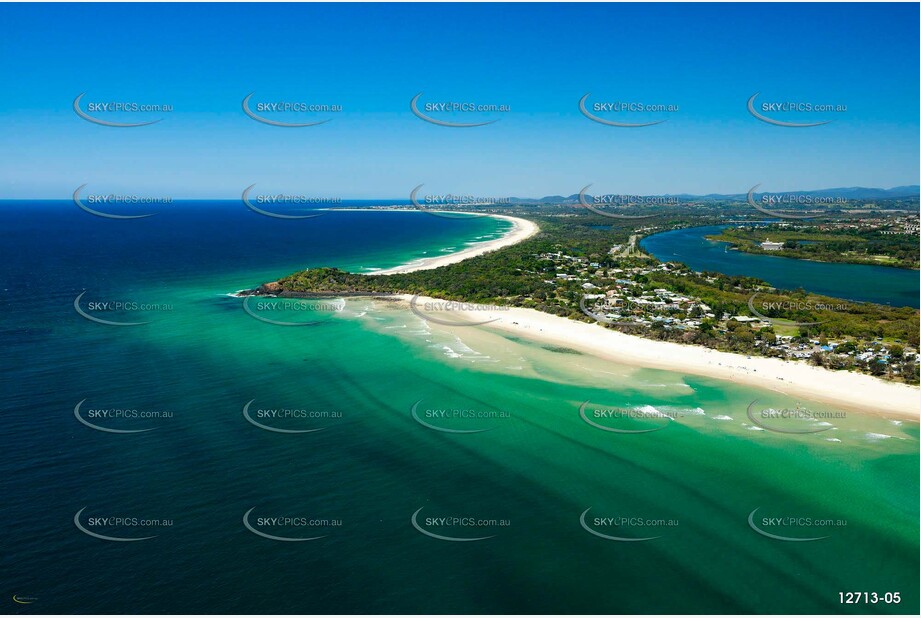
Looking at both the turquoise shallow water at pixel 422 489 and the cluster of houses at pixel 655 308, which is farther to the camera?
the cluster of houses at pixel 655 308

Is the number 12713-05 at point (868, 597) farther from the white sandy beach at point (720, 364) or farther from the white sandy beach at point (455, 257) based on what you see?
the white sandy beach at point (455, 257)

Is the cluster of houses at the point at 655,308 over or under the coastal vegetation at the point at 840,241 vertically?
under

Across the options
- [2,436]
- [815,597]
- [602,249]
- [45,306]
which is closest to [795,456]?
[815,597]

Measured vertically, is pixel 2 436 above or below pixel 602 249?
below

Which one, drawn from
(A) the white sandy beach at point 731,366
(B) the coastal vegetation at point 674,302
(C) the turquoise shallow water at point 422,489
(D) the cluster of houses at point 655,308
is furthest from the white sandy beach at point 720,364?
(D) the cluster of houses at point 655,308

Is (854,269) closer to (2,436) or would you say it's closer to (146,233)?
(2,436)

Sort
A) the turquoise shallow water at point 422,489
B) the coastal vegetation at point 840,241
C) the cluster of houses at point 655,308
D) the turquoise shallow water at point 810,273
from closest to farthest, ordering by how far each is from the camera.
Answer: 1. the turquoise shallow water at point 422,489
2. the cluster of houses at point 655,308
3. the turquoise shallow water at point 810,273
4. the coastal vegetation at point 840,241

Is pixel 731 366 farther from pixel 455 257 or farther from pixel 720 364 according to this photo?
pixel 455 257

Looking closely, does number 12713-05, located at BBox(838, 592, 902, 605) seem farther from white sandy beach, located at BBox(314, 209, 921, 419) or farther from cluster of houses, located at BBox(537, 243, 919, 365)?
cluster of houses, located at BBox(537, 243, 919, 365)
